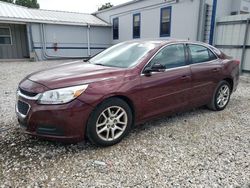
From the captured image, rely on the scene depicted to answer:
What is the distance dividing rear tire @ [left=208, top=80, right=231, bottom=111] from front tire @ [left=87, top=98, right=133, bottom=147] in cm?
224

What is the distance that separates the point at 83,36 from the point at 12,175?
16.0 metres

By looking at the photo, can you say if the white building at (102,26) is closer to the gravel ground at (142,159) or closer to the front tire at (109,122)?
the gravel ground at (142,159)

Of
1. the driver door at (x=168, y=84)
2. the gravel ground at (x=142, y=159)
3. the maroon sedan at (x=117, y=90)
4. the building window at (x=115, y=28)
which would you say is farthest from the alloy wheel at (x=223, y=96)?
the building window at (x=115, y=28)

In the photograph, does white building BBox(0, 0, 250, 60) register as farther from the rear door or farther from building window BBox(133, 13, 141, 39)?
the rear door

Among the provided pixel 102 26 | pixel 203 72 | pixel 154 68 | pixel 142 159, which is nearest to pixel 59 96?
pixel 142 159

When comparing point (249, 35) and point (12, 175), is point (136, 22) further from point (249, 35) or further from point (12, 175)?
point (12, 175)

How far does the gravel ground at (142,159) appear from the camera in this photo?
232 centimetres

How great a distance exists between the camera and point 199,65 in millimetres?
4020

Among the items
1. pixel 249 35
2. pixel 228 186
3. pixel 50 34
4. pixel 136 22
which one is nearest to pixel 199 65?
pixel 228 186

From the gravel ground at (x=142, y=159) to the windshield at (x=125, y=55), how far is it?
116cm

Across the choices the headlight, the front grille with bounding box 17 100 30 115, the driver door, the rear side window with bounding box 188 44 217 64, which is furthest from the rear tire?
the front grille with bounding box 17 100 30 115


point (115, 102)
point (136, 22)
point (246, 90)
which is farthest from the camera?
point (136, 22)

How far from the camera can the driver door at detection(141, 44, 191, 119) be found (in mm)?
3246

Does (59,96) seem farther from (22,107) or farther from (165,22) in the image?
(165,22)
